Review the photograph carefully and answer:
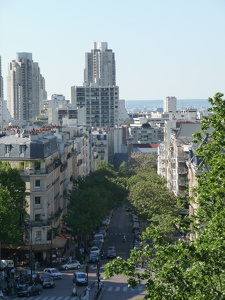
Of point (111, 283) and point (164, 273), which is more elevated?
point (164, 273)

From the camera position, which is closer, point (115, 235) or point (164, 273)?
point (164, 273)

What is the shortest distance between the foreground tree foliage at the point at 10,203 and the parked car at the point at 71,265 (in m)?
6.73

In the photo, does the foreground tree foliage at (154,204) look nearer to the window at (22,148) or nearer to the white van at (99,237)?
the white van at (99,237)

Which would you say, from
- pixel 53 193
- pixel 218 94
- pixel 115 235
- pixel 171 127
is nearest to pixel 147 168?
pixel 171 127

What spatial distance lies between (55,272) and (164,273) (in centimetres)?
4537

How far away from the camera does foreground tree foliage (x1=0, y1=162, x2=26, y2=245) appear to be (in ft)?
254

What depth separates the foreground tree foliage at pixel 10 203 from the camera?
77.6m

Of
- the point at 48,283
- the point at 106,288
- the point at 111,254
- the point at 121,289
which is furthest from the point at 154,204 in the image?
the point at 48,283

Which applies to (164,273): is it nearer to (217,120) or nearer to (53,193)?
(217,120)

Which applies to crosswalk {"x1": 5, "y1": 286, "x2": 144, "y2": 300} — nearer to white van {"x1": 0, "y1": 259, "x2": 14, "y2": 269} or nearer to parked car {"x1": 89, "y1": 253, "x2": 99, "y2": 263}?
white van {"x1": 0, "y1": 259, "x2": 14, "y2": 269}

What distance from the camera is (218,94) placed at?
40031mm

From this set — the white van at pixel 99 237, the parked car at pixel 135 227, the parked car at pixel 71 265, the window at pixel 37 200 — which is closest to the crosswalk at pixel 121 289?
the parked car at pixel 71 265

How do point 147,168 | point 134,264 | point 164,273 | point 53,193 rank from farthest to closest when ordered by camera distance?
point 147,168
point 53,193
point 134,264
point 164,273

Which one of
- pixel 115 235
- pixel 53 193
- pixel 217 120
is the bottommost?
pixel 115 235
